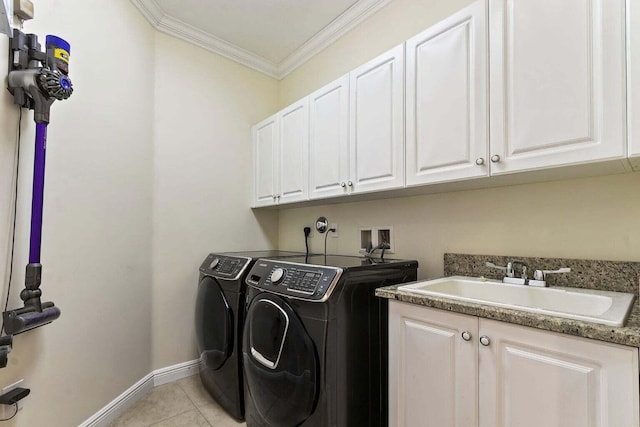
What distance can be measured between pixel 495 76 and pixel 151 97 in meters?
2.25

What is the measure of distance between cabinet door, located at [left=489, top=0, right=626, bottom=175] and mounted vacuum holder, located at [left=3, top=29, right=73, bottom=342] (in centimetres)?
183

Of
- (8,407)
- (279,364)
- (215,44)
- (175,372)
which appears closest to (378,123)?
(279,364)

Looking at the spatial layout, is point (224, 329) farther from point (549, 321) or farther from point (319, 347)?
point (549, 321)

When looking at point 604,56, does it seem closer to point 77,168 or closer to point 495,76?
point 495,76

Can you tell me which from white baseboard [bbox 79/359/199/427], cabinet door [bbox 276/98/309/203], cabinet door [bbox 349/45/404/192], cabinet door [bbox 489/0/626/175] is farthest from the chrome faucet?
white baseboard [bbox 79/359/199/427]

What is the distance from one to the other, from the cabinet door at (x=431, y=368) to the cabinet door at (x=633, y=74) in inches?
29.4

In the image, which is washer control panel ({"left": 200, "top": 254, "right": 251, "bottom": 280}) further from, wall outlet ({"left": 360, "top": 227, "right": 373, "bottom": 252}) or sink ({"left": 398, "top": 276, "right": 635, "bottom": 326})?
sink ({"left": 398, "top": 276, "right": 635, "bottom": 326})

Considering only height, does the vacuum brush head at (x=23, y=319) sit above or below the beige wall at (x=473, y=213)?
below

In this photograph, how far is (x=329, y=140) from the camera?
206 centimetres

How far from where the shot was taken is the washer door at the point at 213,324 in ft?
6.32

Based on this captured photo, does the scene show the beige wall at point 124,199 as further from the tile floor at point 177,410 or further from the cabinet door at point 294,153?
the cabinet door at point 294,153

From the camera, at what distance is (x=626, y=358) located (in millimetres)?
793

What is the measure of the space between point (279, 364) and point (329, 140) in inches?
53.0

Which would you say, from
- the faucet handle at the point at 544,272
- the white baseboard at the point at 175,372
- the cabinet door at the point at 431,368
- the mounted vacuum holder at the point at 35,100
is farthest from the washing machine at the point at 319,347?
the white baseboard at the point at 175,372
